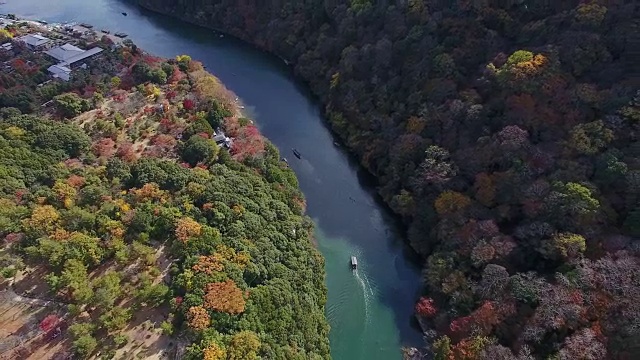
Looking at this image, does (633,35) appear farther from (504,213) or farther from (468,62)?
(504,213)

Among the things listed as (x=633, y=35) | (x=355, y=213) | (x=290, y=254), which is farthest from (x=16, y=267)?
(x=633, y=35)

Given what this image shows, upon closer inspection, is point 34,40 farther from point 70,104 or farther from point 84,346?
point 84,346

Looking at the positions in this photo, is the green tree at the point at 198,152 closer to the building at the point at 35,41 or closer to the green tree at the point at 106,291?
the green tree at the point at 106,291

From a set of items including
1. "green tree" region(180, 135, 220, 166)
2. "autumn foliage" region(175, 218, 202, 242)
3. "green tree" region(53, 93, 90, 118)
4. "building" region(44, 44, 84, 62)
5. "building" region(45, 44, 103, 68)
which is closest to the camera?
"autumn foliage" region(175, 218, 202, 242)

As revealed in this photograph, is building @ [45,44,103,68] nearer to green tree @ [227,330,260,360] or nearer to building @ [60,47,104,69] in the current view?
building @ [60,47,104,69]

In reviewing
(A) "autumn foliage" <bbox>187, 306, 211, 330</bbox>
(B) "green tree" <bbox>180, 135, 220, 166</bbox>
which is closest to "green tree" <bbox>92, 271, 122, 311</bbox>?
(A) "autumn foliage" <bbox>187, 306, 211, 330</bbox>
